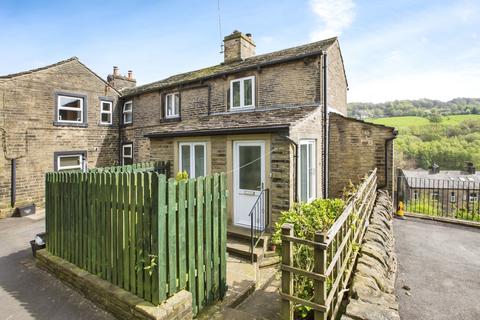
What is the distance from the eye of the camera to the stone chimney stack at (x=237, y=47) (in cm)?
1261

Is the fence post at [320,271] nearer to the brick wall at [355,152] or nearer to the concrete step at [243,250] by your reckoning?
the concrete step at [243,250]

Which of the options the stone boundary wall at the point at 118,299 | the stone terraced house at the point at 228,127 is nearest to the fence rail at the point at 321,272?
the stone boundary wall at the point at 118,299

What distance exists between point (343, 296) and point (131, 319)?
3004mm

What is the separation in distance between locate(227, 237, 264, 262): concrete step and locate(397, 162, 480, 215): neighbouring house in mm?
7666

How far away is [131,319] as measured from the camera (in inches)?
137

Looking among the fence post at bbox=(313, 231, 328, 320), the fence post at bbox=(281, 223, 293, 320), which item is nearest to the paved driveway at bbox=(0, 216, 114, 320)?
the fence post at bbox=(281, 223, 293, 320)

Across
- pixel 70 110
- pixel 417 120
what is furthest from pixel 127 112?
pixel 417 120

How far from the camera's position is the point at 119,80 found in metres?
17.8

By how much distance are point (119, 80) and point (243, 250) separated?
16671 millimetres

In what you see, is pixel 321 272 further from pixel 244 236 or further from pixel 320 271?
pixel 244 236

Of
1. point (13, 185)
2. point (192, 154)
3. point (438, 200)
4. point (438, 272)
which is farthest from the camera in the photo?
point (438, 200)

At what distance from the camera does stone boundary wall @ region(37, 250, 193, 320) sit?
127 inches

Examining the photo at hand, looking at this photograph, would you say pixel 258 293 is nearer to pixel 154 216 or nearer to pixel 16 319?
pixel 154 216

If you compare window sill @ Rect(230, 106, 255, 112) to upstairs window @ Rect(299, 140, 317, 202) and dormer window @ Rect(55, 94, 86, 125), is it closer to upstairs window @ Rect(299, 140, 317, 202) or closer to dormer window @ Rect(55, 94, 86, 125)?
upstairs window @ Rect(299, 140, 317, 202)
